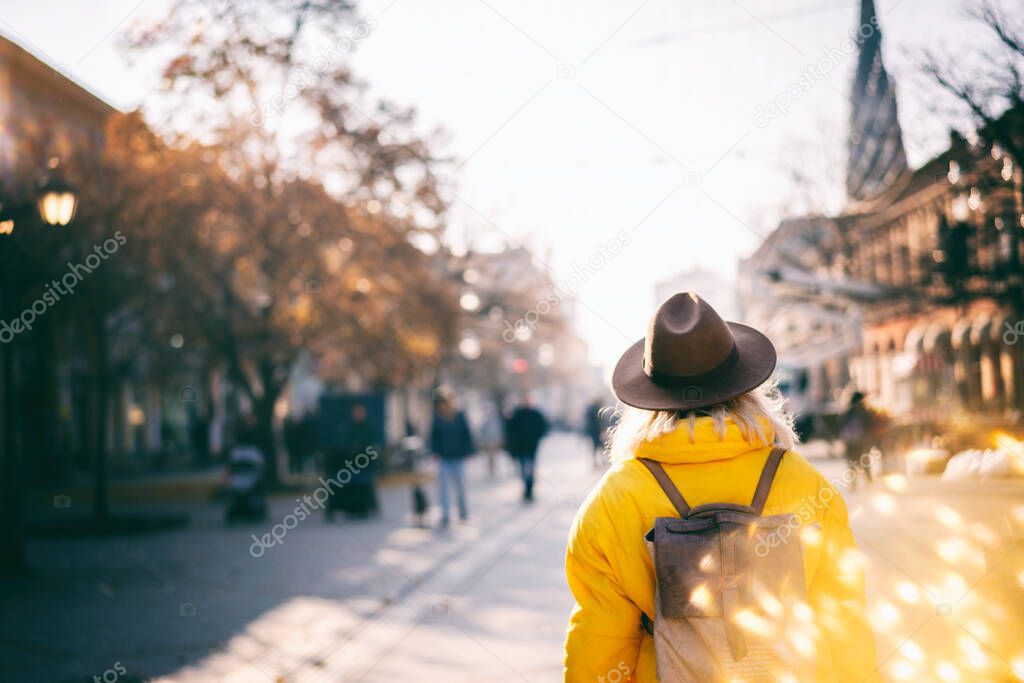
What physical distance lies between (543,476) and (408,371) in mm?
4342

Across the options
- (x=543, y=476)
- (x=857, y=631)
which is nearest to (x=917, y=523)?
(x=857, y=631)

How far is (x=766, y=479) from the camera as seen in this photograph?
2.34m

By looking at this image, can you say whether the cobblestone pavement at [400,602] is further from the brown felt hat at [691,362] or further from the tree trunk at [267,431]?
the tree trunk at [267,431]

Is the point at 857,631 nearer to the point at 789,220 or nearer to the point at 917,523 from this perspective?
the point at 917,523

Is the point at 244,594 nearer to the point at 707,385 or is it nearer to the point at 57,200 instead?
the point at 57,200

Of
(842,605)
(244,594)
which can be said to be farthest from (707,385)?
(244,594)

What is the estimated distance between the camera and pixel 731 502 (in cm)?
229

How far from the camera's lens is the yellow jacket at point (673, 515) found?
233cm

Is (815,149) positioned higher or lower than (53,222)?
higher

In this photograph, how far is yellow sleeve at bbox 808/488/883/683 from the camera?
7.64ft

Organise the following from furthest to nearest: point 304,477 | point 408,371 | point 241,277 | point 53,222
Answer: point 304,477 → point 408,371 → point 241,277 → point 53,222

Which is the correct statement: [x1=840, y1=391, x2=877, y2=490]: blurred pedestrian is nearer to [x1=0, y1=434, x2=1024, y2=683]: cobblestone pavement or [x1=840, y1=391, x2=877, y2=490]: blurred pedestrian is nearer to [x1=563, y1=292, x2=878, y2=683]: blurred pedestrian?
[x1=0, y1=434, x2=1024, y2=683]: cobblestone pavement

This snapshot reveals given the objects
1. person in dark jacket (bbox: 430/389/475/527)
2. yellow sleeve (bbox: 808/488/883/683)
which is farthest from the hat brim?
person in dark jacket (bbox: 430/389/475/527)

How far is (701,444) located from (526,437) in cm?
1545
